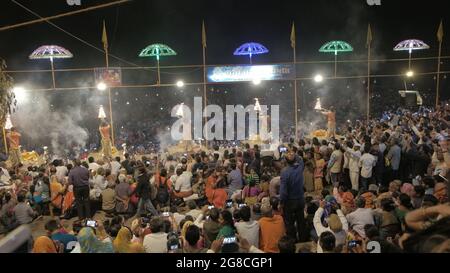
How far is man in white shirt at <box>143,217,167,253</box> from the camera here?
243 inches

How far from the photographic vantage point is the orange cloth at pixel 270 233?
6543 millimetres

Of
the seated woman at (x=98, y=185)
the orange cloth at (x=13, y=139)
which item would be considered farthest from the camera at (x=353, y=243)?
the orange cloth at (x=13, y=139)

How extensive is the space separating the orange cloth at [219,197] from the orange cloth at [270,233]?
105 inches

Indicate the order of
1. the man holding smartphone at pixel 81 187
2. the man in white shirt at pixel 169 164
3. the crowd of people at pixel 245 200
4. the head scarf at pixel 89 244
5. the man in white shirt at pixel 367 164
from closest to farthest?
the head scarf at pixel 89 244 < the crowd of people at pixel 245 200 < the man holding smartphone at pixel 81 187 < the man in white shirt at pixel 367 164 < the man in white shirt at pixel 169 164

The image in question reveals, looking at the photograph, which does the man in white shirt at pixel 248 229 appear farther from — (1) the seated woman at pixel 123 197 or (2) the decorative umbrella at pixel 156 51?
(2) the decorative umbrella at pixel 156 51

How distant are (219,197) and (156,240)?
3.18 metres

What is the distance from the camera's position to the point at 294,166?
775cm

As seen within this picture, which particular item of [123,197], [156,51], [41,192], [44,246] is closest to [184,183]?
[123,197]

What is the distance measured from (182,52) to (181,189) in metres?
15.7

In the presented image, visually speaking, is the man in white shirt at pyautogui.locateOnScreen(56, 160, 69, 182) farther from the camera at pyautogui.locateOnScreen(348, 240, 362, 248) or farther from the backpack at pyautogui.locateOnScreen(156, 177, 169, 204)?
the camera at pyautogui.locateOnScreen(348, 240, 362, 248)

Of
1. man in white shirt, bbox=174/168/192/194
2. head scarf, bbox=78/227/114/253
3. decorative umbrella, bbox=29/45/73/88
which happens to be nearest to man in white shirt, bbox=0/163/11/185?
man in white shirt, bbox=174/168/192/194
